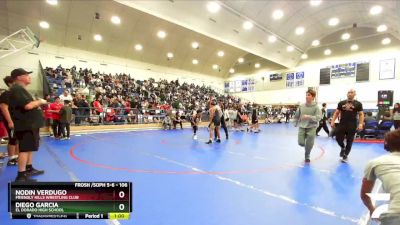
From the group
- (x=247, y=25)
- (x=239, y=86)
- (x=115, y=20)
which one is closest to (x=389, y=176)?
(x=247, y=25)

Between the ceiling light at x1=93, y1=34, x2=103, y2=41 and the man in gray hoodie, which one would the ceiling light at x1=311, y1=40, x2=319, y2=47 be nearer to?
the ceiling light at x1=93, y1=34, x2=103, y2=41

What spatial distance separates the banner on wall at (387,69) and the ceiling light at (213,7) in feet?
57.7

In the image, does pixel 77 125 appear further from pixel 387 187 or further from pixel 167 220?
pixel 387 187

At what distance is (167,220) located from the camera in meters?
2.58

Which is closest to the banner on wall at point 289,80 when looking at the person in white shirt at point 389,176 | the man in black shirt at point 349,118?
the man in black shirt at point 349,118

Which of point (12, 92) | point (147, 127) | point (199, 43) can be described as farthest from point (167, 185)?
point (199, 43)

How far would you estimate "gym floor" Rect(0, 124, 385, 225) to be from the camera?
106 inches

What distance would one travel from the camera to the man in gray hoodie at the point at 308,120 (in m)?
5.19

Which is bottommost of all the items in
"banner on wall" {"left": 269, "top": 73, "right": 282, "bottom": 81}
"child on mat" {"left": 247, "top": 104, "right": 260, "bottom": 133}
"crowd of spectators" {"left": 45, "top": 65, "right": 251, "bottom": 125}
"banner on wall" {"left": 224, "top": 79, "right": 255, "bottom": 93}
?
"child on mat" {"left": 247, "top": 104, "right": 260, "bottom": 133}

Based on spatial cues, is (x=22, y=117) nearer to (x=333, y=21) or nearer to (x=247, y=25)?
(x=247, y=25)

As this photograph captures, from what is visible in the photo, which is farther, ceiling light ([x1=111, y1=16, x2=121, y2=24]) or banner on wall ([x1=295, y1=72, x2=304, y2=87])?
banner on wall ([x1=295, y1=72, x2=304, y2=87])

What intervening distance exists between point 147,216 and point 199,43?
22.1 metres
